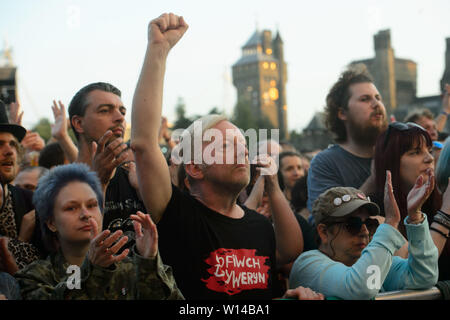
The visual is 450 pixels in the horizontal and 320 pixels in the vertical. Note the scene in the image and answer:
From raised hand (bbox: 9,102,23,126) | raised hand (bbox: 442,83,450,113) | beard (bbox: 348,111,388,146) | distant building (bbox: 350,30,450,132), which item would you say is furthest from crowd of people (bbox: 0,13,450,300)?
distant building (bbox: 350,30,450,132)

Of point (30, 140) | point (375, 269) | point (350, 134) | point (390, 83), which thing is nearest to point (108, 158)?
point (375, 269)

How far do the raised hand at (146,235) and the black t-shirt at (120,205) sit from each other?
71 cm

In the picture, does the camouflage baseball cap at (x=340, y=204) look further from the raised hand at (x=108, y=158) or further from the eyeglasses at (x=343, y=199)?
the raised hand at (x=108, y=158)

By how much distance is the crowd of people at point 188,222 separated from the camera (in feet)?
6.89

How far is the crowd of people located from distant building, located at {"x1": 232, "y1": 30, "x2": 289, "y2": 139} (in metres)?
73.1

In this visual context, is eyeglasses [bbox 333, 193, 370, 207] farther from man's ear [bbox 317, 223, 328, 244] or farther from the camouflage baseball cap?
man's ear [bbox 317, 223, 328, 244]

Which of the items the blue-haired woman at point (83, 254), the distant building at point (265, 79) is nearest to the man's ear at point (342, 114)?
the blue-haired woman at point (83, 254)

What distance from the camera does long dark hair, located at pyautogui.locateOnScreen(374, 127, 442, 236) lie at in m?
3.12

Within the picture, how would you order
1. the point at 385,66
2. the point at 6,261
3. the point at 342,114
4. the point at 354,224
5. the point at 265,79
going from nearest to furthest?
the point at 6,261 < the point at 354,224 < the point at 342,114 < the point at 385,66 < the point at 265,79

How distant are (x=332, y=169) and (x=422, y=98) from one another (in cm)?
5172

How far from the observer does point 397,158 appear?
315cm

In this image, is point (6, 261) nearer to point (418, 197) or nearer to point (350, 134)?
point (418, 197)

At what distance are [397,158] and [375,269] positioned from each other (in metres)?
0.98
